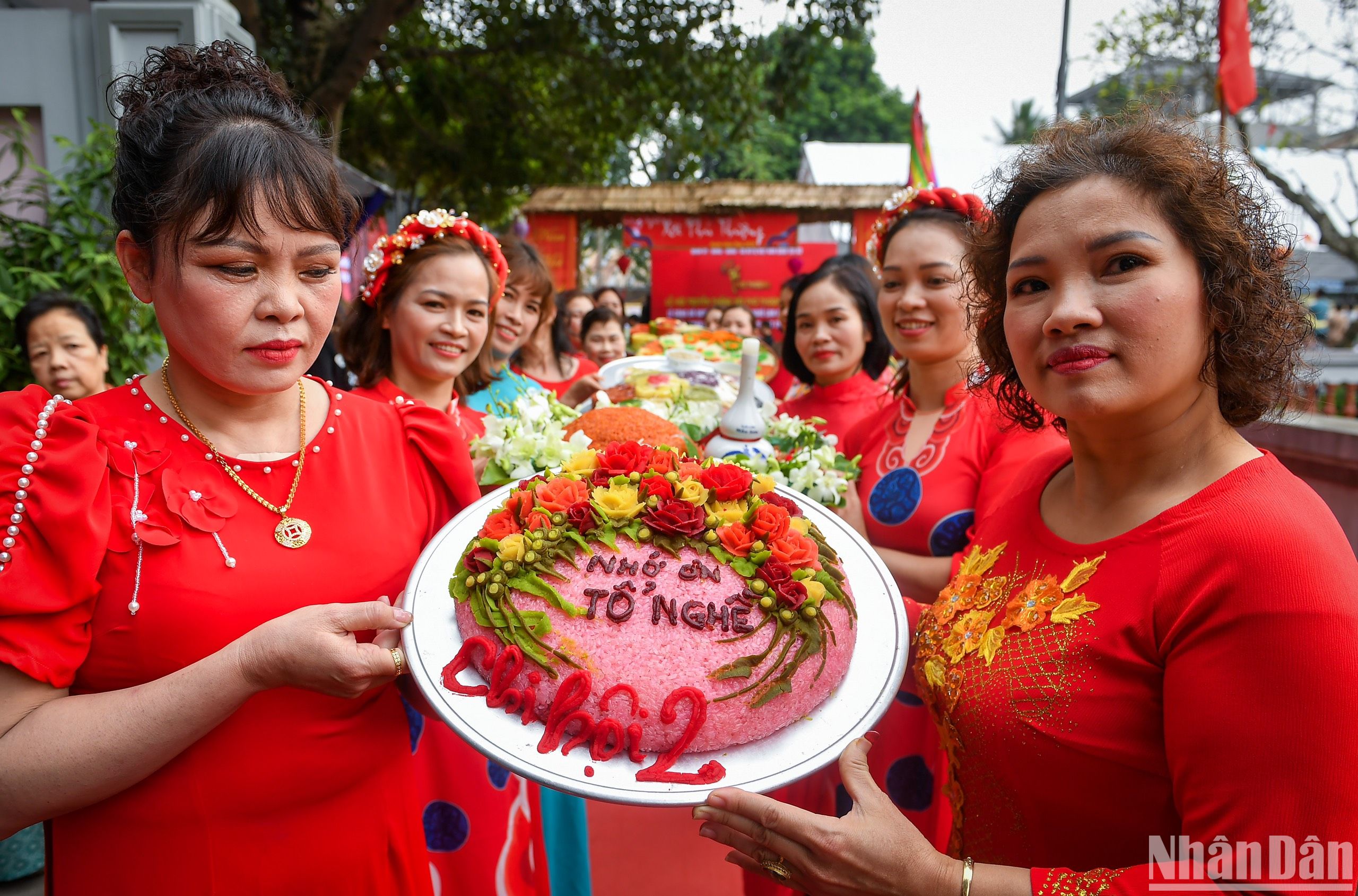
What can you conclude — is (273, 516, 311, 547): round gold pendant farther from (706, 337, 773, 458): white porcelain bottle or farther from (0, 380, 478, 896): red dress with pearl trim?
(706, 337, 773, 458): white porcelain bottle

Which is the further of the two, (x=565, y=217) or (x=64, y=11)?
(x=565, y=217)

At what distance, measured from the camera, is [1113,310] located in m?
1.34

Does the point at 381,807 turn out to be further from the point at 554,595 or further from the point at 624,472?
the point at 624,472

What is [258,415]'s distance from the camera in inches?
63.4

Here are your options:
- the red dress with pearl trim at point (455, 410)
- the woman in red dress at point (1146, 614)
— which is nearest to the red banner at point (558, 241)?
the red dress with pearl trim at point (455, 410)

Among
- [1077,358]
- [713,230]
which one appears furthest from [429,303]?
[713,230]

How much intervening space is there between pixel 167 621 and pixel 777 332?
1011 centimetres

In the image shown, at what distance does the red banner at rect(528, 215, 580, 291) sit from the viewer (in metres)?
11.0

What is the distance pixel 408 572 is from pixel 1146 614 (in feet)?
4.74

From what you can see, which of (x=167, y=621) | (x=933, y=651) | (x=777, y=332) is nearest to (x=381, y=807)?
(x=167, y=621)

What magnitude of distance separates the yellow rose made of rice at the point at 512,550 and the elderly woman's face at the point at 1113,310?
1.07 metres

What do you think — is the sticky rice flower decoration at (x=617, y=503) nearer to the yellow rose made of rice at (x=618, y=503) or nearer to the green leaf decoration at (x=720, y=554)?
the yellow rose made of rice at (x=618, y=503)

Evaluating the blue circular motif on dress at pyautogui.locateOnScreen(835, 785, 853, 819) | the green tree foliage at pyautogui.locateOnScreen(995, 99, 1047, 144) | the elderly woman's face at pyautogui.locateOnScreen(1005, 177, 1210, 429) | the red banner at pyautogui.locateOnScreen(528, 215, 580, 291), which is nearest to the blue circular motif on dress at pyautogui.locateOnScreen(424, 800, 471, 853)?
the blue circular motif on dress at pyautogui.locateOnScreen(835, 785, 853, 819)

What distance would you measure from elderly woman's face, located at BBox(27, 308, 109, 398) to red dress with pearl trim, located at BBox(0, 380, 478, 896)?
2.77 metres
